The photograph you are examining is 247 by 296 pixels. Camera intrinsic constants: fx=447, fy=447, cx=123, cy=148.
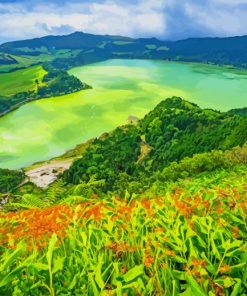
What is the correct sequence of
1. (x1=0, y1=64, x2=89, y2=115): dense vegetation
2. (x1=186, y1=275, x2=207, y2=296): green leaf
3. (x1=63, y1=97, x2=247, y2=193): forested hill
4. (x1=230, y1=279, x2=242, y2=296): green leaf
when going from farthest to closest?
(x1=0, y1=64, x2=89, y2=115): dense vegetation, (x1=63, y1=97, x2=247, y2=193): forested hill, (x1=230, y1=279, x2=242, y2=296): green leaf, (x1=186, y1=275, x2=207, y2=296): green leaf

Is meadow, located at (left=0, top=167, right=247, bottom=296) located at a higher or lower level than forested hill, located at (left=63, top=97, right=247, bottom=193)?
higher

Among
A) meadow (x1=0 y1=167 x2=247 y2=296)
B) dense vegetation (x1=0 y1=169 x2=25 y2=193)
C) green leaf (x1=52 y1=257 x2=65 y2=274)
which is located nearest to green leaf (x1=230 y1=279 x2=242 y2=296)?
meadow (x1=0 y1=167 x2=247 y2=296)

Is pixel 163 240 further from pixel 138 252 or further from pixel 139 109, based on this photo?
pixel 139 109

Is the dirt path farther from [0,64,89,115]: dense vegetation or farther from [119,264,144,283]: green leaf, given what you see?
[119,264,144,283]: green leaf

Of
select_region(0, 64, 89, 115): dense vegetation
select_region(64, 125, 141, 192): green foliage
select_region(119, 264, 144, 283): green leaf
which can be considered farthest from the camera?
select_region(0, 64, 89, 115): dense vegetation

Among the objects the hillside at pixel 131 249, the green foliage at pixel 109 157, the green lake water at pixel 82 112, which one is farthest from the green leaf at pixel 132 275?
the green lake water at pixel 82 112

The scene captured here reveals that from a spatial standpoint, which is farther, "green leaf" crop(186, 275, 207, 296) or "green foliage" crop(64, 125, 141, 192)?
"green foliage" crop(64, 125, 141, 192)
